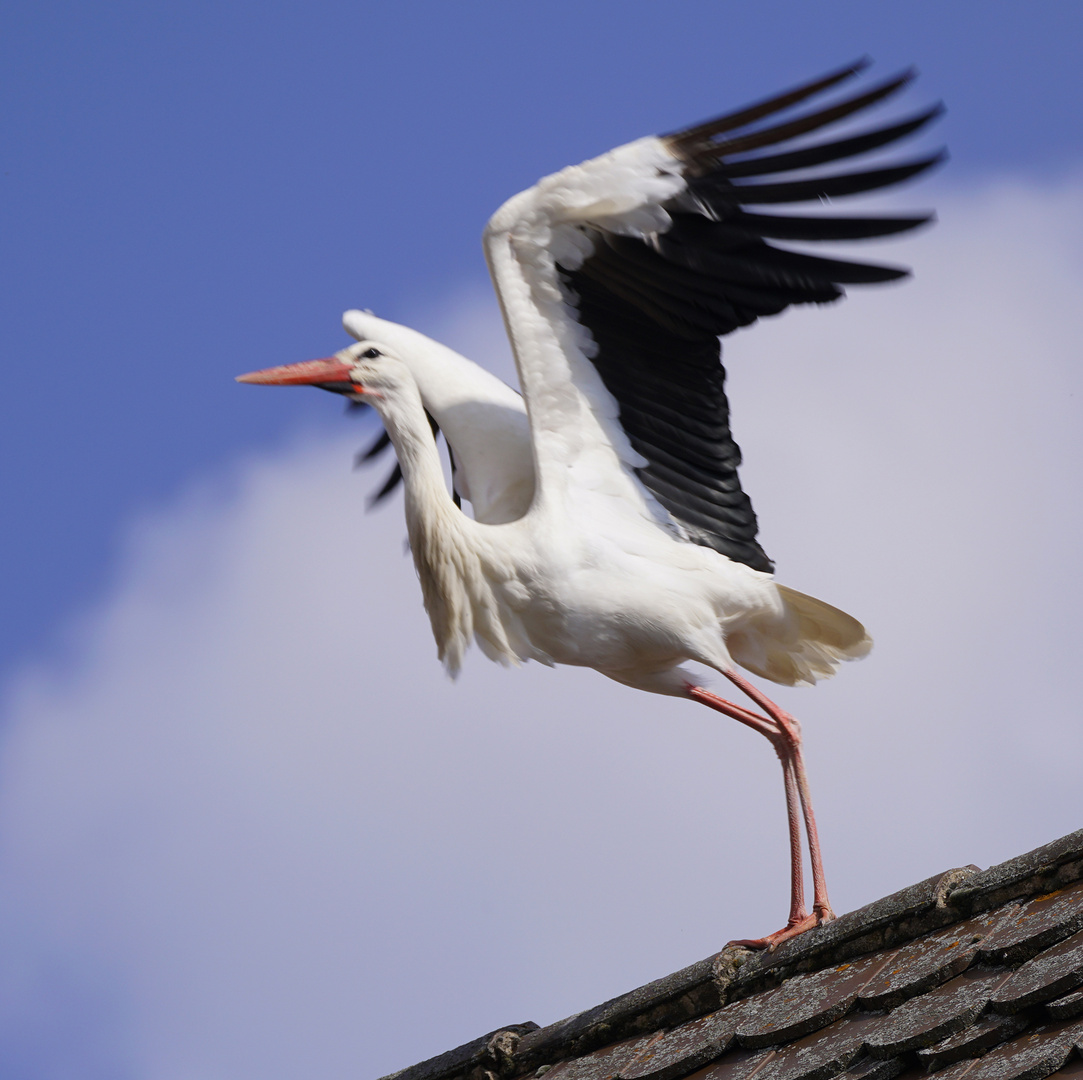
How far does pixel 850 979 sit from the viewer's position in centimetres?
330

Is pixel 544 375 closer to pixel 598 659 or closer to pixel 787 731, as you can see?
pixel 598 659

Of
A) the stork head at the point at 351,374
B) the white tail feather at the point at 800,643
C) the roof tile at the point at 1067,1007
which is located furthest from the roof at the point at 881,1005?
the stork head at the point at 351,374

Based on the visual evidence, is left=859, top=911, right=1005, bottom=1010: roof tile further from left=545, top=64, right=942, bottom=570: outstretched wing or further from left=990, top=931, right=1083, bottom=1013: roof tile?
left=545, top=64, right=942, bottom=570: outstretched wing

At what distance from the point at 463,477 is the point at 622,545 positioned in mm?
969

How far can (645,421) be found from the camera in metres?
5.77

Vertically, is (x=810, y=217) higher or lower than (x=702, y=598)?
higher

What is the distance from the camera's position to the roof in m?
2.71

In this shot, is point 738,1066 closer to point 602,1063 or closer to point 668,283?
point 602,1063

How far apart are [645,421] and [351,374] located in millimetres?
1131

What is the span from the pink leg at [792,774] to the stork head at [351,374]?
160cm

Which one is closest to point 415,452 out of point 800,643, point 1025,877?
point 800,643

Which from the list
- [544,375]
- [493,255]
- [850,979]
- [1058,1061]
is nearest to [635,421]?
[544,375]

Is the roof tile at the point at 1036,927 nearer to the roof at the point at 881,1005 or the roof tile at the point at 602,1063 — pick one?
the roof at the point at 881,1005

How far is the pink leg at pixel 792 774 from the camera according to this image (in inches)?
197
